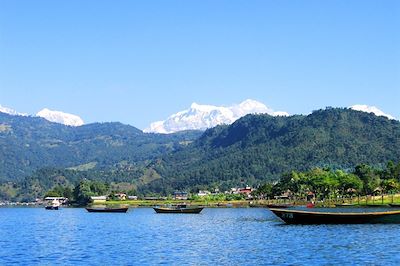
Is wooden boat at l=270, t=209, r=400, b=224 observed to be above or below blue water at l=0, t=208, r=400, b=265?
above

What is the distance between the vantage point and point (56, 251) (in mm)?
73688

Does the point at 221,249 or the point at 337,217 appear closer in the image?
the point at 221,249

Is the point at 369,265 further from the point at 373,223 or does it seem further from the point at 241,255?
the point at 373,223

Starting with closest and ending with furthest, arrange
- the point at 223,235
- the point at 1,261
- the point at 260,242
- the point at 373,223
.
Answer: the point at 1,261, the point at 260,242, the point at 223,235, the point at 373,223

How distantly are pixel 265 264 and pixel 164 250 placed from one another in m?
17.3

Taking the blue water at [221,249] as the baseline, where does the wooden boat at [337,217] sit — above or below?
above

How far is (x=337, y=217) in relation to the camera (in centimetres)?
11062

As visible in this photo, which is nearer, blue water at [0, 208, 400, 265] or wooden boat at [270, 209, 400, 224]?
blue water at [0, 208, 400, 265]

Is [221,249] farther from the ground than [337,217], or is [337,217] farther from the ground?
[337,217]

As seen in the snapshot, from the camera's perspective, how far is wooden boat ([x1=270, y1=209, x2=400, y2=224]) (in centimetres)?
10825

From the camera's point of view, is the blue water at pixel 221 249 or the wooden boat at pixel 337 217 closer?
the blue water at pixel 221 249

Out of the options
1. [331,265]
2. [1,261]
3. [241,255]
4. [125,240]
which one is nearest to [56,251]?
[1,261]

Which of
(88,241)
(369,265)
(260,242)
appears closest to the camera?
(369,265)

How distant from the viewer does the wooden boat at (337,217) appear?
108 m
